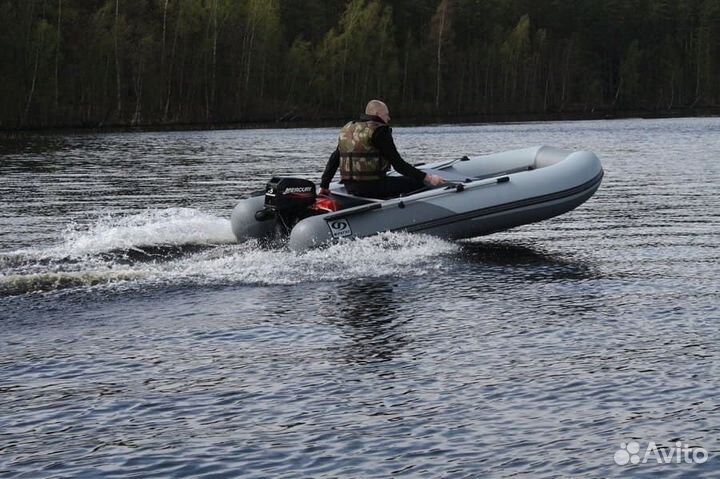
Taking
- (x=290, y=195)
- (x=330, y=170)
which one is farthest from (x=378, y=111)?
(x=290, y=195)

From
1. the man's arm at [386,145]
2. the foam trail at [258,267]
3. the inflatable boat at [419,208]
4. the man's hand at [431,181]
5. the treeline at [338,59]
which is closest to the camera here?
the foam trail at [258,267]

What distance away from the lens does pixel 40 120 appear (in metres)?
65.7

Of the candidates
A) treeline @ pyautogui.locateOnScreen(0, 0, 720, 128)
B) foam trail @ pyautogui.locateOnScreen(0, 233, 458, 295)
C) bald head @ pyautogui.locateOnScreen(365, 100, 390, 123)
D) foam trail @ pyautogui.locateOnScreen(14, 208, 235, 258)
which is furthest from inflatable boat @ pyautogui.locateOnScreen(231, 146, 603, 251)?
treeline @ pyautogui.locateOnScreen(0, 0, 720, 128)

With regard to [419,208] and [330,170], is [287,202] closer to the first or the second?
[330,170]

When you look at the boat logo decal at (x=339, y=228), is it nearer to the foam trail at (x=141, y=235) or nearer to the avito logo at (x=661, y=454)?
the foam trail at (x=141, y=235)

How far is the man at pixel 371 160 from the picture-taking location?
1202 centimetres

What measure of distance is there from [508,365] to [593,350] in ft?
2.37

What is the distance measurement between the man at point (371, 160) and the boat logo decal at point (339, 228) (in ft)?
2.64

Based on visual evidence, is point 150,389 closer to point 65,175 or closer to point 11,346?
point 11,346

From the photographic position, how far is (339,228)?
1152 cm

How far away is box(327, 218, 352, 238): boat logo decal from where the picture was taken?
11.5 m

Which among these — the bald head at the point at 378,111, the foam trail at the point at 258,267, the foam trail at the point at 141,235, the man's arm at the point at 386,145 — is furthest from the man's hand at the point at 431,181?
the foam trail at the point at 141,235

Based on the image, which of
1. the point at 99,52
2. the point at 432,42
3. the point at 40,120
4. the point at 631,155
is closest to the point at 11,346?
the point at 631,155

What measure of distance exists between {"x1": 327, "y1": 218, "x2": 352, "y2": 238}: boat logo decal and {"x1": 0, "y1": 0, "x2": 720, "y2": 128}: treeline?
184 feet
